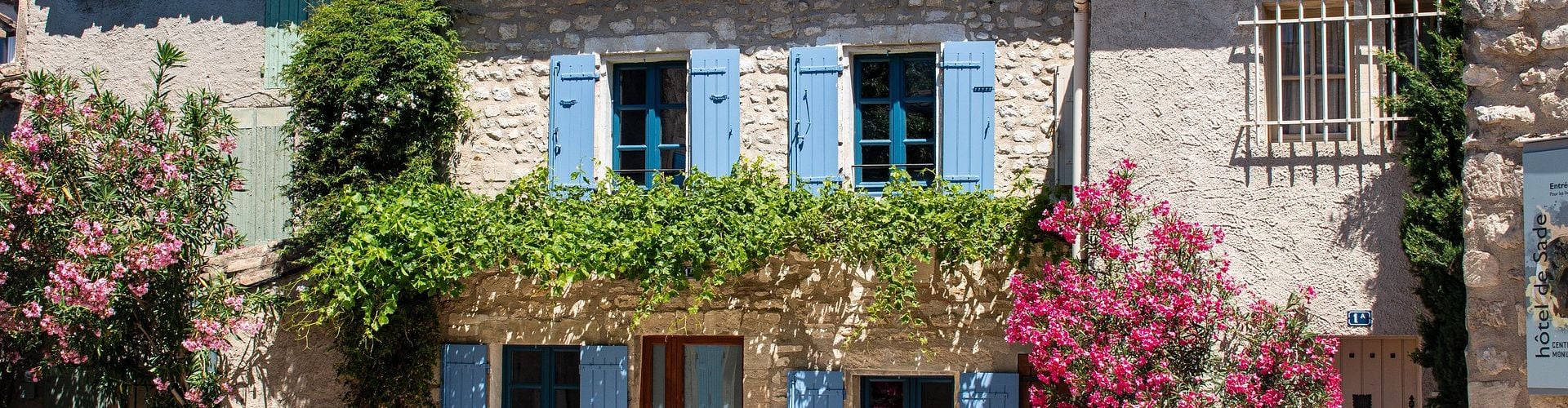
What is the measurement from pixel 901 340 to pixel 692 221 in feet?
4.80

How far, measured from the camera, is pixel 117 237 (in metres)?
7.66

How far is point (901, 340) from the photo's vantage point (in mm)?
7867

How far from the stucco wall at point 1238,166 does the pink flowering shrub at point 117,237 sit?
517cm

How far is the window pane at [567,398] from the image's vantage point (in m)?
8.54

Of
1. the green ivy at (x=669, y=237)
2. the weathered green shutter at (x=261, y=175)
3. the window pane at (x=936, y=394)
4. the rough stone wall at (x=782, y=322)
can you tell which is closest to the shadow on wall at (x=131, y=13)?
the weathered green shutter at (x=261, y=175)

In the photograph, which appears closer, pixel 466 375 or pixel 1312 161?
pixel 1312 161

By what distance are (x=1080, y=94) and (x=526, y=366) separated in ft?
12.8

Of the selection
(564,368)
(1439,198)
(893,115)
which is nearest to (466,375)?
(564,368)

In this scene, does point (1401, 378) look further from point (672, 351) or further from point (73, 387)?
point (73, 387)

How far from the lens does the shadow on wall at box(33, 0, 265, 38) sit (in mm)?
8938

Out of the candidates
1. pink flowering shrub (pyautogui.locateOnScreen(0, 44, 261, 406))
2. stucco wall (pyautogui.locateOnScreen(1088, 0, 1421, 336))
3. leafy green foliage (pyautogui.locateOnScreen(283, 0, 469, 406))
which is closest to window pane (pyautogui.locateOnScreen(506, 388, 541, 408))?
leafy green foliage (pyautogui.locateOnScreen(283, 0, 469, 406))

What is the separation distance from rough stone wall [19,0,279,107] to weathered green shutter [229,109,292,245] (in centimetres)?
13

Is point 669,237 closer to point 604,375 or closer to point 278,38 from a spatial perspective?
point 604,375

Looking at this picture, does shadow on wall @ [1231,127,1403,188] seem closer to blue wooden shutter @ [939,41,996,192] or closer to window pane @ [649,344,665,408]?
blue wooden shutter @ [939,41,996,192]
